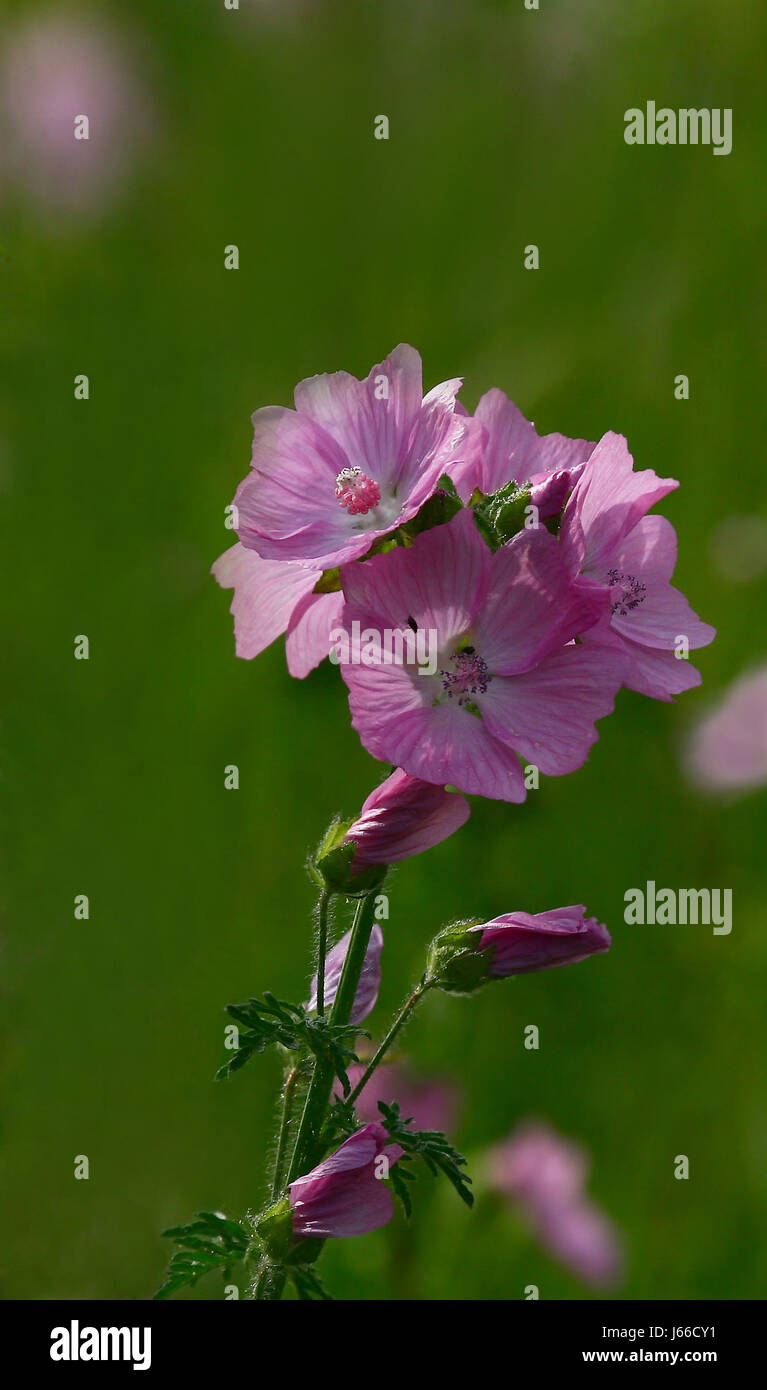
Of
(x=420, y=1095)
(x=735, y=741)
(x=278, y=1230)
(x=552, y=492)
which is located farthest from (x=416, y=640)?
(x=735, y=741)

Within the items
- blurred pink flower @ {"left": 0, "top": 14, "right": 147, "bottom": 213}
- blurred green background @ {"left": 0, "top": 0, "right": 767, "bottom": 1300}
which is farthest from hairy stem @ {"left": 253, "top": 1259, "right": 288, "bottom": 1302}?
blurred pink flower @ {"left": 0, "top": 14, "right": 147, "bottom": 213}

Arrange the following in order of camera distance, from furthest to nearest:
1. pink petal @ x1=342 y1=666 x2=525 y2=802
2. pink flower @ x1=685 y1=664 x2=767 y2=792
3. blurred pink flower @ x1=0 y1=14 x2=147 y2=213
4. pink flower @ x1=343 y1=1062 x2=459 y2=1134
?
blurred pink flower @ x1=0 y1=14 x2=147 y2=213 → pink flower @ x1=685 y1=664 x2=767 y2=792 → pink flower @ x1=343 y1=1062 x2=459 y2=1134 → pink petal @ x1=342 y1=666 x2=525 y2=802

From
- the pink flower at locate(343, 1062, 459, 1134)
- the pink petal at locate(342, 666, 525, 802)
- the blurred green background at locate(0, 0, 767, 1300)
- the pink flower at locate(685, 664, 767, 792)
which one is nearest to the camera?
the pink petal at locate(342, 666, 525, 802)

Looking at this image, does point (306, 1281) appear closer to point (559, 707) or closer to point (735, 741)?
point (559, 707)

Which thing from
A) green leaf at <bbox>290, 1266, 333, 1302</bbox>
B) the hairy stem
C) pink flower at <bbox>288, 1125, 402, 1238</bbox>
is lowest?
green leaf at <bbox>290, 1266, 333, 1302</bbox>

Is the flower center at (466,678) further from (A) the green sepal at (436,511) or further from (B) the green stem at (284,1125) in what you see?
(B) the green stem at (284,1125)

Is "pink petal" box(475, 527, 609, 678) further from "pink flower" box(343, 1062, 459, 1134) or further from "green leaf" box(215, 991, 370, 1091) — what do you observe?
"pink flower" box(343, 1062, 459, 1134)

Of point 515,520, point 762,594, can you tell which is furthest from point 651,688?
point 762,594

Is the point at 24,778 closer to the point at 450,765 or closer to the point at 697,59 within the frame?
the point at 450,765
